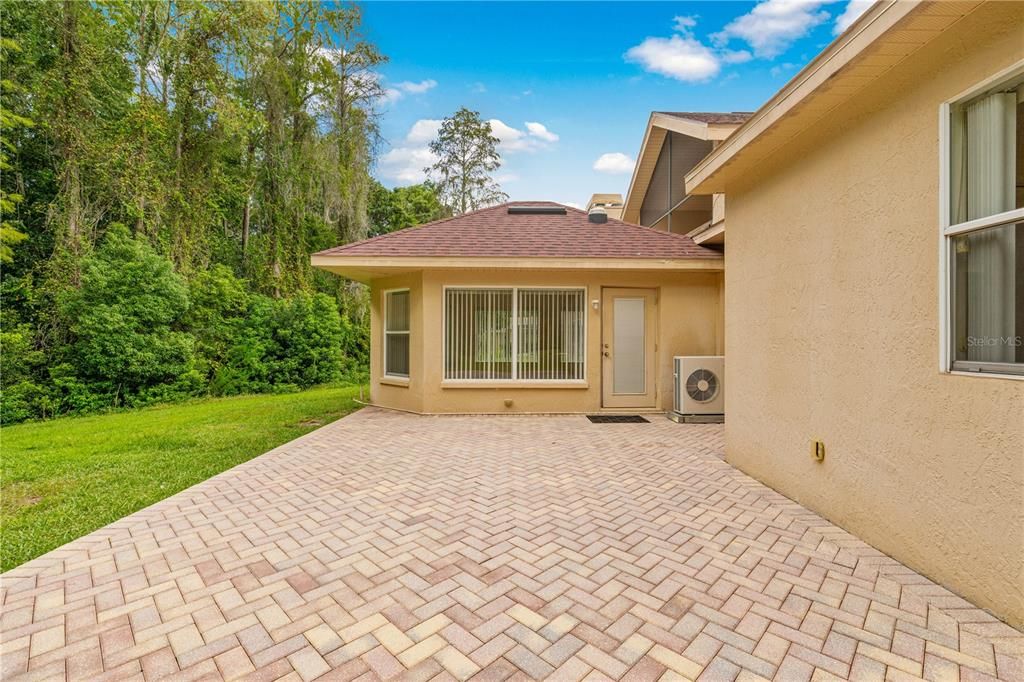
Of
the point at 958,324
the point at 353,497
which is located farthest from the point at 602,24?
the point at 353,497

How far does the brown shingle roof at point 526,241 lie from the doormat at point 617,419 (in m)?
→ 2.84

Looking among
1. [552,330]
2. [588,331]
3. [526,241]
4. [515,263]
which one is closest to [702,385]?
[588,331]

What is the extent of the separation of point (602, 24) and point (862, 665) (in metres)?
11.0

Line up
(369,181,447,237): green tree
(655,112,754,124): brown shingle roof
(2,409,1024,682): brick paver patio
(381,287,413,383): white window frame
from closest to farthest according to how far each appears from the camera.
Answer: (2,409,1024,682): brick paver patio → (655,112,754,124): brown shingle roof → (381,287,413,383): white window frame → (369,181,447,237): green tree

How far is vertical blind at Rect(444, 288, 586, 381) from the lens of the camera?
8.11 meters

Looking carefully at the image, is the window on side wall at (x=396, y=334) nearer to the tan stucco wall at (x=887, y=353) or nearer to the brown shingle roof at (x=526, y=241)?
the brown shingle roof at (x=526, y=241)

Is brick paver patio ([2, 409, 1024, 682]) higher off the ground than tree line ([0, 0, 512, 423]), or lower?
lower

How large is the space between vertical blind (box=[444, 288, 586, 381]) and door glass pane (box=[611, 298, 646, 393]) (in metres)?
0.64

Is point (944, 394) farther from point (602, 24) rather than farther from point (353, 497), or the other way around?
point (602, 24)

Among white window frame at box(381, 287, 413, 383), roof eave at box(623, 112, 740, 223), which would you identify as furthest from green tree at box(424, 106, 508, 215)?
white window frame at box(381, 287, 413, 383)

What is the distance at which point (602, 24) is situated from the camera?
927 centimetres

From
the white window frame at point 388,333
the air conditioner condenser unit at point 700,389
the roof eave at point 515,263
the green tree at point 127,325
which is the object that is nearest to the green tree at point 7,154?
the green tree at point 127,325

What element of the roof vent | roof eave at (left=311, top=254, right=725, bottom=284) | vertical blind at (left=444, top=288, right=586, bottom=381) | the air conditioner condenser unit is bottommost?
the air conditioner condenser unit

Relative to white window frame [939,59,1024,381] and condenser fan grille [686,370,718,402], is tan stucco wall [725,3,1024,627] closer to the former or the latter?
white window frame [939,59,1024,381]
